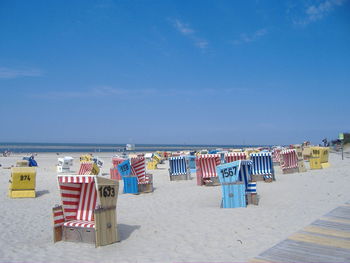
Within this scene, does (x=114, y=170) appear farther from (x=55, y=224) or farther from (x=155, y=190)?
(x=55, y=224)

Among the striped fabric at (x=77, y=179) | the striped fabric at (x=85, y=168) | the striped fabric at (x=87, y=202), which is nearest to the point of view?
the striped fabric at (x=77, y=179)

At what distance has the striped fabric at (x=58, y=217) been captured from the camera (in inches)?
265

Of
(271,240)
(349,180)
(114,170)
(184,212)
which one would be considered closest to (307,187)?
(349,180)

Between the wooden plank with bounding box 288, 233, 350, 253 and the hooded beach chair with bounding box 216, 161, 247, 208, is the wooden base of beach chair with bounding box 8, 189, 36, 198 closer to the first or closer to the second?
the hooded beach chair with bounding box 216, 161, 247, 208

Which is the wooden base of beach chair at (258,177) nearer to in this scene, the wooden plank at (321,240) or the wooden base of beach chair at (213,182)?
the wooden base of beach chair at (213,182)

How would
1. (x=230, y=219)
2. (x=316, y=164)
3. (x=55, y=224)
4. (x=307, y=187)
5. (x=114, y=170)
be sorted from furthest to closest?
1. (x=316, y=164)
2. (x=114, y=170)
3. (x=307, y=187)
4. (x=230, y=219)
5. (x=55, y=224)

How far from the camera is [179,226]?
25.2 ft

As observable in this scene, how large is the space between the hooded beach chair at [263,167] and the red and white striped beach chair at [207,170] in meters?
1.74

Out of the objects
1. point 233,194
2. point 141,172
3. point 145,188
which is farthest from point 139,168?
point 233,194

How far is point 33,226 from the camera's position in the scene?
8148mm

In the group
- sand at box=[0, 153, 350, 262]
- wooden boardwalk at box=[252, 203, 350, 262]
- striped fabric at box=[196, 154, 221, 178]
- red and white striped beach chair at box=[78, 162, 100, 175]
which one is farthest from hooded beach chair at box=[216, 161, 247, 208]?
red and white striped beach chair at box=[78, 162, 100, 175]

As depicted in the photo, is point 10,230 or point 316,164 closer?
Answer: point 10,230

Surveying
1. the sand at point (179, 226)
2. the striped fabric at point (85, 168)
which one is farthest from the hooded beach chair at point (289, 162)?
the striped fabric at point (85, 168)

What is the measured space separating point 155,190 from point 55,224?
7.50 m
